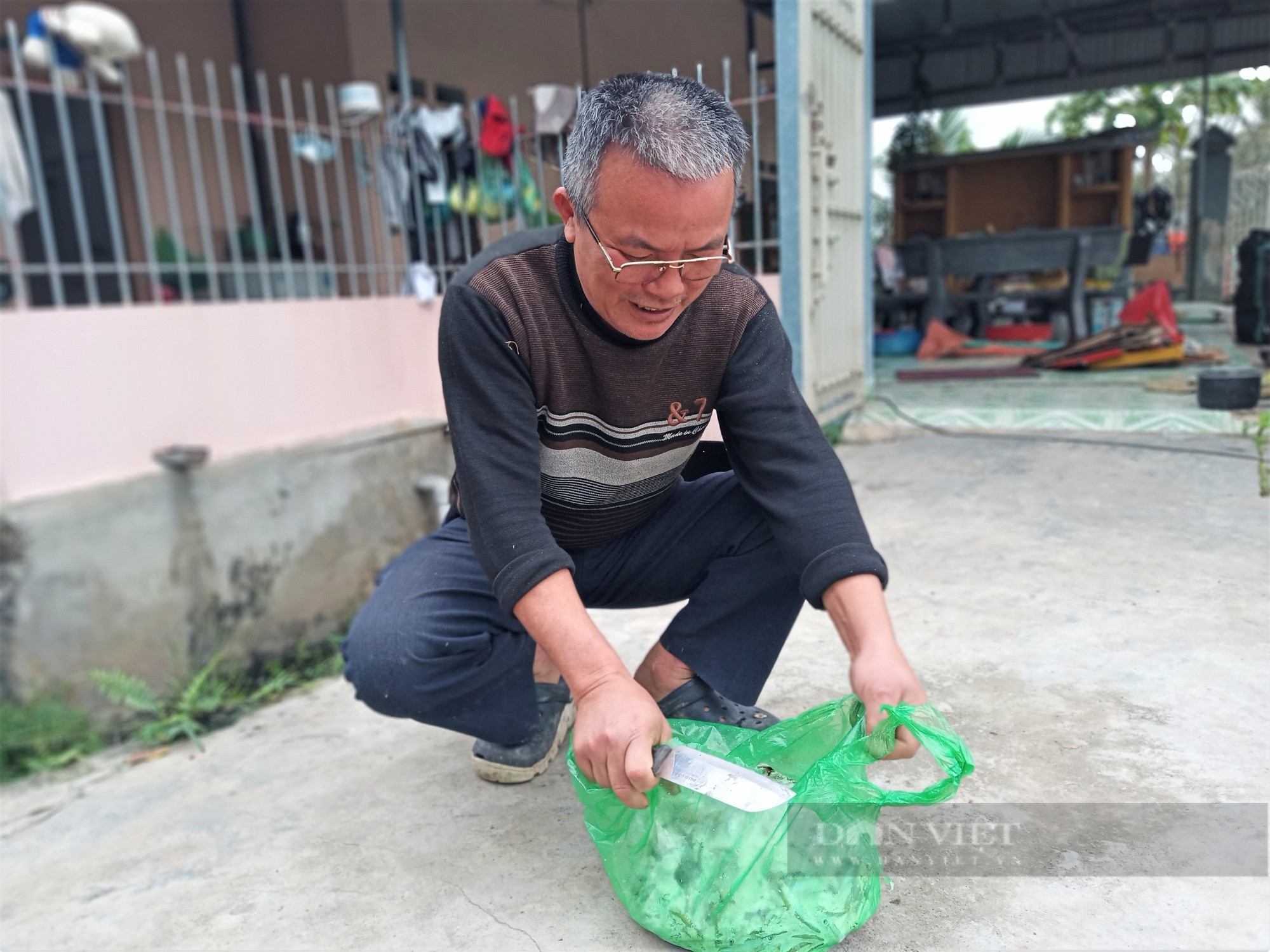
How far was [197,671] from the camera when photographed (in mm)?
3959

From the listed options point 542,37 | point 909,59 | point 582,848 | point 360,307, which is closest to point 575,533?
point 582,848

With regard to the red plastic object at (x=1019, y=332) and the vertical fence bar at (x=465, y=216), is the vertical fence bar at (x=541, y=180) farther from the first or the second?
the red plastic object at (x=1019, y=332)

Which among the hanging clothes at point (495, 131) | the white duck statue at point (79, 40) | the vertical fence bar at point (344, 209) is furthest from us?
the hanging clothes at point (495, 131)

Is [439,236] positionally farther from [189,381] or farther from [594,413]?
[594,413]

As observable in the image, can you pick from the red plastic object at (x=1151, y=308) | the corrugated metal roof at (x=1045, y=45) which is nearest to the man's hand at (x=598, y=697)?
the red plastic object at (x=1151, y=308)

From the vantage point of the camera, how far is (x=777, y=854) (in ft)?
3.58

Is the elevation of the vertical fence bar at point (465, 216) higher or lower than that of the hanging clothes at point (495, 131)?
lower

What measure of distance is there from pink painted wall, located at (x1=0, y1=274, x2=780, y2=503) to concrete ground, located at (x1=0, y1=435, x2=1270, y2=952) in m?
1.26

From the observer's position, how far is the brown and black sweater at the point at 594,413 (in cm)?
131

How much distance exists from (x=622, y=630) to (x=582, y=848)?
0.94m

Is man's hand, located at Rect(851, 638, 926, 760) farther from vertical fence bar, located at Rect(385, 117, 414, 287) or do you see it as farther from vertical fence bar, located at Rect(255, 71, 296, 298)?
vertical fence bar, located at Rect(385, 117, 414, 287)

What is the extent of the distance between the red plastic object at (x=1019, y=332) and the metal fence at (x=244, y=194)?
382cm

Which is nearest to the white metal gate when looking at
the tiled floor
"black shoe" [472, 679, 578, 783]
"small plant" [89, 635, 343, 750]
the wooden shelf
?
the tiled floor

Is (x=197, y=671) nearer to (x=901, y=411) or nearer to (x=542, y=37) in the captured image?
(x=901, y=411)
